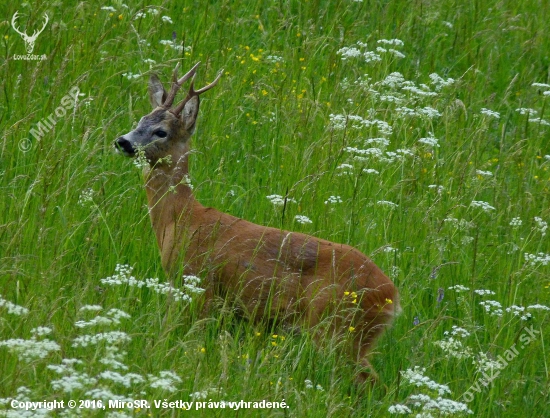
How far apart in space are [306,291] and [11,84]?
2.56 meters

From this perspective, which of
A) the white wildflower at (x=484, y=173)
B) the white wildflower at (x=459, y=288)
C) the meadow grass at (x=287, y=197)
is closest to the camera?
the meadow grass at (x=287, y=197)

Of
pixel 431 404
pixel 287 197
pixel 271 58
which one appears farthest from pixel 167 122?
pixel 431 404

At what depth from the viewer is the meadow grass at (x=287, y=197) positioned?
14.5ft

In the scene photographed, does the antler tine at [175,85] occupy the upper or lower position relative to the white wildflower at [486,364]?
upper

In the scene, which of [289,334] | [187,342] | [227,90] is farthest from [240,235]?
[227,90]

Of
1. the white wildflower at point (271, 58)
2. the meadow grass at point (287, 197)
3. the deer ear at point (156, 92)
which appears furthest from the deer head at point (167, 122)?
the white wildflower at point (271, 58)

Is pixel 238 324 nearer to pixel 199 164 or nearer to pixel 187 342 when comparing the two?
pixel 187 342

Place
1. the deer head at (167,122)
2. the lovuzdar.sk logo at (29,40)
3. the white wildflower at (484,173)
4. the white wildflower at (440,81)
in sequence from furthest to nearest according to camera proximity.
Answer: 1. the white wildflower at (440,81)
2. the lovuzdar.sk logo at (29,40)
3. the white wildflower at (484,173)
4. the deer head at (167,122)

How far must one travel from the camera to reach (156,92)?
655 cm

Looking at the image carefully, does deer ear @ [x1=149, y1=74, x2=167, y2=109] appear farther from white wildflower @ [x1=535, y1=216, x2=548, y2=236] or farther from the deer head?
white wildflower @ [x1=535, y1=216, x2=548, y2=236]

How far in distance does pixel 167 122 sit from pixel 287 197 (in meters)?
1.09

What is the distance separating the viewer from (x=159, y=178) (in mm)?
6207

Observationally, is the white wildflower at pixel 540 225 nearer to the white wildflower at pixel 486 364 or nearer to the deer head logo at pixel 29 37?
the white wildflower at pixel 486 364

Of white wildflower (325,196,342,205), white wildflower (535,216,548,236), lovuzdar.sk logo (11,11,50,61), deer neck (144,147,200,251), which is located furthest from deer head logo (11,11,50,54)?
white wildflower (535,216,548,236)
